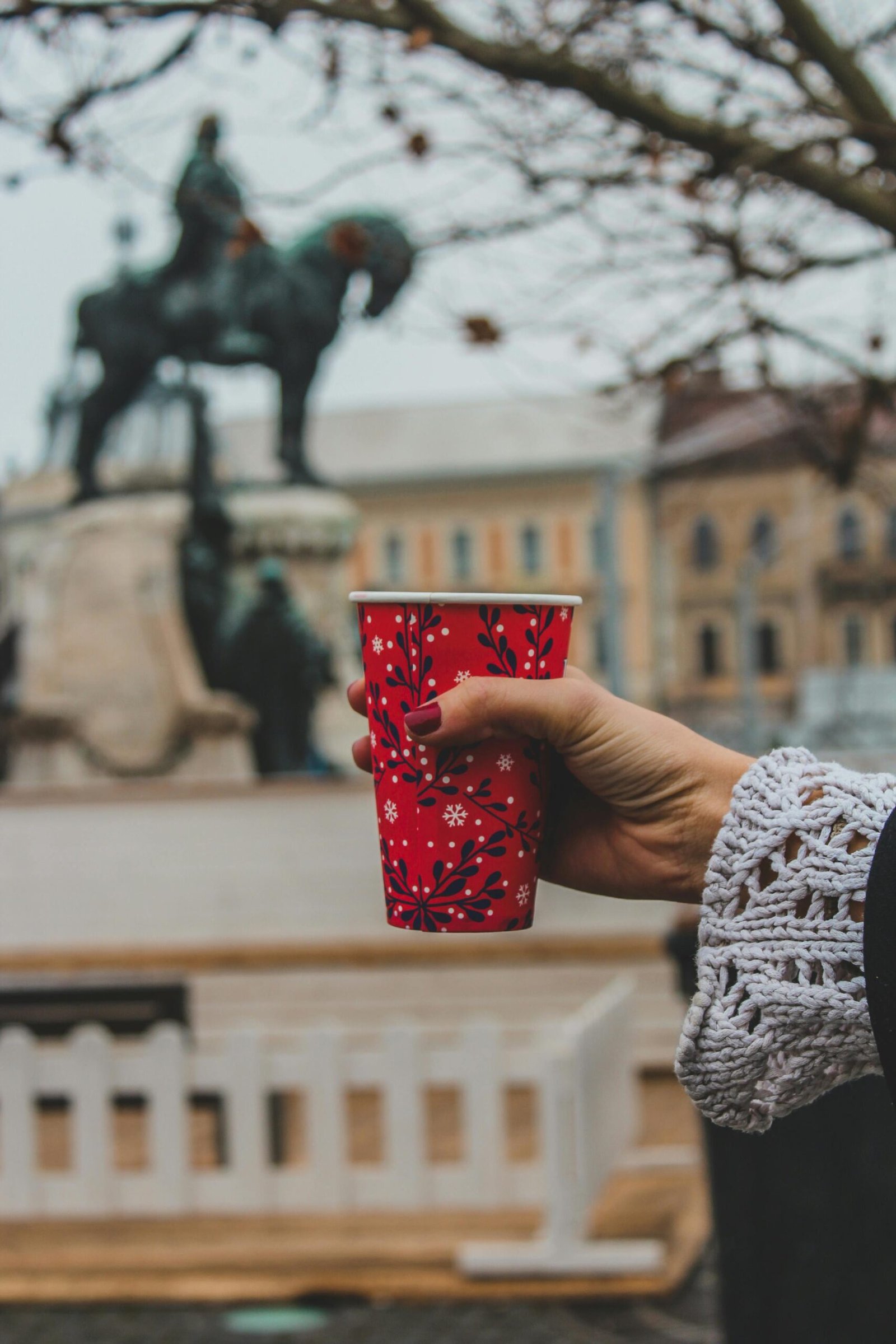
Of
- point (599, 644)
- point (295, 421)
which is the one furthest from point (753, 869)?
point (599, 644)

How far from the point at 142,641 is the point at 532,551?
43.6 m

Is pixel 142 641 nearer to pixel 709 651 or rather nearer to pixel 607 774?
pixel 607 774

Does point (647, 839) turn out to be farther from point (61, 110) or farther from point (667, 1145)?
point (667, 1145)

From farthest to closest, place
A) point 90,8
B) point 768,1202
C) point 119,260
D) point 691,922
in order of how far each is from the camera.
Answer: point 119,260 → point 90,8 → point 691,922 → point 768,1202

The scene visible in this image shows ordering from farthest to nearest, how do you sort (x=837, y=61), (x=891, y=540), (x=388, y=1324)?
(x=891, y=540), (x=388, y=1324), (x=837, y=61)

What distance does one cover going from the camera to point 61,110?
436 cm

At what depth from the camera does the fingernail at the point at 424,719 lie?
4.61ft

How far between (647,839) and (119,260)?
1393 cm

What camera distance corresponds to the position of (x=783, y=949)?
1.42m

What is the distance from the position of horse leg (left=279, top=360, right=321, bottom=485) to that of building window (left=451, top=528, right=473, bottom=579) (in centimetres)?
4310

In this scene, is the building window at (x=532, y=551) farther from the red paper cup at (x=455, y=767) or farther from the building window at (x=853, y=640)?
the red paper cup at (x=455, y=767)

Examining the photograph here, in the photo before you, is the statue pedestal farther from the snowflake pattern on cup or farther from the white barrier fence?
the snowflake pattern on cup

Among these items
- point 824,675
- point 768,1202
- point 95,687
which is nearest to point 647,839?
point 768,1202

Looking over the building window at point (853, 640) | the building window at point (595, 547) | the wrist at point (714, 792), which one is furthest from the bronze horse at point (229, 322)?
the building window at point (853, 640)
